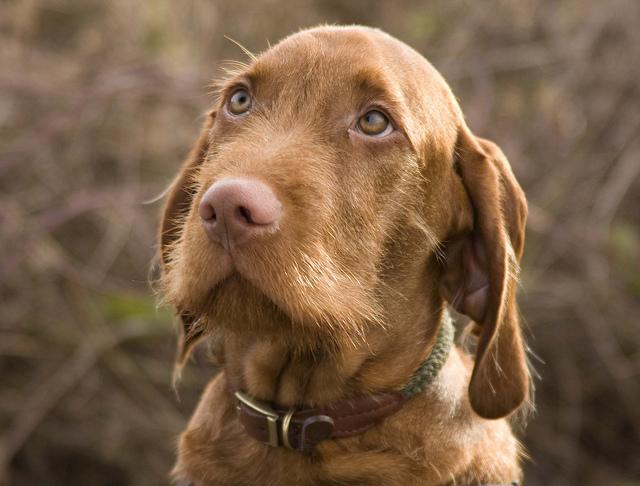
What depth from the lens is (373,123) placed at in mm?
2445

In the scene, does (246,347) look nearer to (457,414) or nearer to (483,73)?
(457,414)

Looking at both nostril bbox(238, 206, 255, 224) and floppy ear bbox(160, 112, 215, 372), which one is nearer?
nostril bbox(238, 206, 255, 224)

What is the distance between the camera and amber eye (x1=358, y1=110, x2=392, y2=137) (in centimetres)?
244

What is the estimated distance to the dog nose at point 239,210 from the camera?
205 cm

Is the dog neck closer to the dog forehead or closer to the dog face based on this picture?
the dog face

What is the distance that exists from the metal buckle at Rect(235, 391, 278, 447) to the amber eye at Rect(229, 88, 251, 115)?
89 centimetres

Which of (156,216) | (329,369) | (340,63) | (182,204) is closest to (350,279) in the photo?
(329,369)

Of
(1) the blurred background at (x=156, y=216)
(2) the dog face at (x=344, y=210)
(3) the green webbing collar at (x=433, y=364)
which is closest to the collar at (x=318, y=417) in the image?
(3) the green webbing collar at (x=433, y=364)

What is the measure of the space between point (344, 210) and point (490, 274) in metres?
0.57

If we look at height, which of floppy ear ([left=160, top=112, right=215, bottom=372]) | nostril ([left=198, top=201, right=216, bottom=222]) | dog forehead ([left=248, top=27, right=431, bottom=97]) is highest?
dog forehead ([left=248, top=27, right=431, bottom=97])

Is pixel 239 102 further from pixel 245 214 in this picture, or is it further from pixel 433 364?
pixel 433 364

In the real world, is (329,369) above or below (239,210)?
below

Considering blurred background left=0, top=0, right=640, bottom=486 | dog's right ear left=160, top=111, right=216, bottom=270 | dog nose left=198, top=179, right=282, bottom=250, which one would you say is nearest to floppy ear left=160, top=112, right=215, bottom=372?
dog's right ear left=160, top=111, right=216, bottom=270

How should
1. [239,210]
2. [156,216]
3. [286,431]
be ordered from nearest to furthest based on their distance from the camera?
[239,210] < [286,431] < [156,216]
